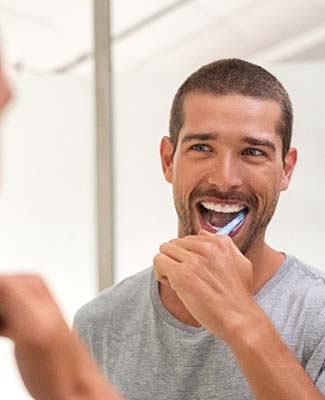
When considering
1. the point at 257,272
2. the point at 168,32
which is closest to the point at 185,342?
the point at 257,272

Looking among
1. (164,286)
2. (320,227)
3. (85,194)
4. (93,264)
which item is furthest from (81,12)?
(164,286)

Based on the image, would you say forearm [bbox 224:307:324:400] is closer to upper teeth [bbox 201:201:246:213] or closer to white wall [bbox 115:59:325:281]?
upper teeth [bbox 201:201:246:213]

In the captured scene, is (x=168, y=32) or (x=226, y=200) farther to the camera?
(x=168, y=32)

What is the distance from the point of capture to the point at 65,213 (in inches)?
55.6

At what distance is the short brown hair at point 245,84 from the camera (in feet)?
2.88

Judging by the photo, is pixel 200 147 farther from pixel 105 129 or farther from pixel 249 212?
pixel 105 129

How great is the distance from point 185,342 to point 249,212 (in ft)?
0.52

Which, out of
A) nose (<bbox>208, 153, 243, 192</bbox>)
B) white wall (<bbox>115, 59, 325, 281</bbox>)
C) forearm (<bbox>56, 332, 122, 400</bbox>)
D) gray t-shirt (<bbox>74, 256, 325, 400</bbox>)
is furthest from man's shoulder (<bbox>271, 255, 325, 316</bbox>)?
forearm (<bbox>56, 332, 122, 400</bbox>)

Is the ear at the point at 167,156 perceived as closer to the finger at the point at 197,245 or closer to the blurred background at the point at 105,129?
the finger at the point at 197,245

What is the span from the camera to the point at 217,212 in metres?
0.87

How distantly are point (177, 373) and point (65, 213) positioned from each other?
0.64 m

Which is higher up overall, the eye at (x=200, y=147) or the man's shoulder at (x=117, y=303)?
the eye at (x=200, y=147)

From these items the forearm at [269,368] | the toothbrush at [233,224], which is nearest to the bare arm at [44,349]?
the forearm at [269,368]

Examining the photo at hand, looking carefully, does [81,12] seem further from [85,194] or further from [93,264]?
[93,264]
